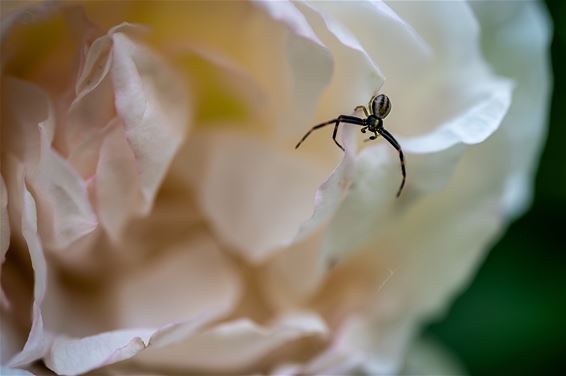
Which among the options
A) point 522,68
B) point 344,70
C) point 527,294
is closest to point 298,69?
point 344,70

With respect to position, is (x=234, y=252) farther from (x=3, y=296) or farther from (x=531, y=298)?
(x=531, y=298)

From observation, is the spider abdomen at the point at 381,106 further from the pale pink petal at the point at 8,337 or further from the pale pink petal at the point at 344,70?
the pale pink petal at the point at 8,337

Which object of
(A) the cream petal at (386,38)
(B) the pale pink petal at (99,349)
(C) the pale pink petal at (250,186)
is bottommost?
(B) the pale pink petal at (99,349)

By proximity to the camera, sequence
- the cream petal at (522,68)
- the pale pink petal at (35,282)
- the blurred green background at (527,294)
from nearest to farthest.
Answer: the pale pink petal at (35,282) → the cream petal at (522,68) → the blurred green background at (527,294)

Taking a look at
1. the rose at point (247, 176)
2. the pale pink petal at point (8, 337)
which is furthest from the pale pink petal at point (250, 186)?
the pale pink petal at point (8, 337)

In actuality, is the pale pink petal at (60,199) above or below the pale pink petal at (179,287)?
above

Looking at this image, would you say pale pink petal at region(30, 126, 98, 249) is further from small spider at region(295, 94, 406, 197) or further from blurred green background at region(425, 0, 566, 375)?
blurred green background at region(425, 0, 566, 375)
